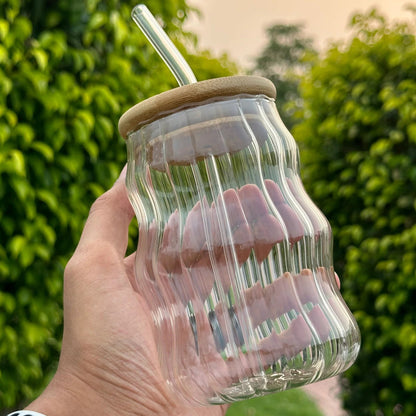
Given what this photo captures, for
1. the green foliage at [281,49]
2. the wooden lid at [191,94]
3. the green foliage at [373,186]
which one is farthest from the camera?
the green foliage at [281,49]

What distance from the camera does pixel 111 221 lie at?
1483mm

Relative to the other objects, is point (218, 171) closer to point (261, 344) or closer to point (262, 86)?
point (262, 86)

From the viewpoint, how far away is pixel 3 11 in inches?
89.4

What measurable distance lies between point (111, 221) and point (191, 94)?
0.58 meters

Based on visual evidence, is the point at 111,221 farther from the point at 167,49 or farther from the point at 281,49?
the point at 281,49

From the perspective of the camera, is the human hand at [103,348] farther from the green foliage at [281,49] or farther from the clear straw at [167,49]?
the green foliage at [281,49]

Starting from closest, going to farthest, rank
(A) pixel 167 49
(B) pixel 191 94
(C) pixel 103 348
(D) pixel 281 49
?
(B) pixel 191 94, (A) pixel 167 49, (C) pixel 103 348, (D) pixel 281 49

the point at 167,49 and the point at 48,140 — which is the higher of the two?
the point at 48,140

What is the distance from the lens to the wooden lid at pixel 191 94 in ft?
3.26

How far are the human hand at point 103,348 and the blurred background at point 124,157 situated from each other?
87cm

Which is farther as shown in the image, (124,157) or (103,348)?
(124,157)

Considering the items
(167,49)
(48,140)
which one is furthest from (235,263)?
(48,140)

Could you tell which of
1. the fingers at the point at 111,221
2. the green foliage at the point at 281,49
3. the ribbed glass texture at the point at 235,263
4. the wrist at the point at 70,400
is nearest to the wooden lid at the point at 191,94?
the ribbed glass texture at the point at 235,263

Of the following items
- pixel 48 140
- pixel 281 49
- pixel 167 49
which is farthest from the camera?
pixel 281 49
